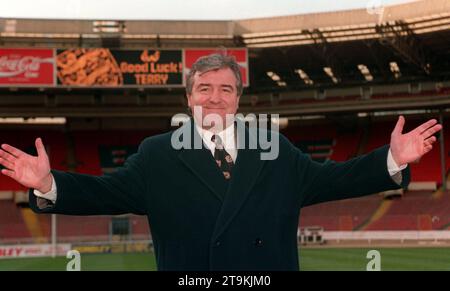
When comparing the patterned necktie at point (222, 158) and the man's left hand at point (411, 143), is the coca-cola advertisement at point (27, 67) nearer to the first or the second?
the patterned necktie at point (222, 158)

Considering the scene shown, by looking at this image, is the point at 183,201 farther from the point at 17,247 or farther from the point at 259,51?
the point at 259,51

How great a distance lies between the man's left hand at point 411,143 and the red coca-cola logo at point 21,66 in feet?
120

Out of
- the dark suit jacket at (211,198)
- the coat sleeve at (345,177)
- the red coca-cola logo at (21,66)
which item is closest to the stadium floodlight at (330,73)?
the red coca-cola logo at (21,66)

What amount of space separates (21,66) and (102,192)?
120 ft

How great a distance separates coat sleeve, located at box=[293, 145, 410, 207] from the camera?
10.8 feet

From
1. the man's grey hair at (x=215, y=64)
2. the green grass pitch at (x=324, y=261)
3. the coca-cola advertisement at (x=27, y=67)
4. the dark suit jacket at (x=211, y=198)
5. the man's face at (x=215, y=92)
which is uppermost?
the coca-cola advertisement at (x=27, y=67)

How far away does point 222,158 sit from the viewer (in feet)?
10.4

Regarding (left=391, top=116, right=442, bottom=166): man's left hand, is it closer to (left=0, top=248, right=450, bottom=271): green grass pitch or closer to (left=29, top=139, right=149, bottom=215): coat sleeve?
(left=29, top=139, right=149, bottom=215): coat sleeve

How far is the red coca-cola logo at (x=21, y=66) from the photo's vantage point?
37.4 metres

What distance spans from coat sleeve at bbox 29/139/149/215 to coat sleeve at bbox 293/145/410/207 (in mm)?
826

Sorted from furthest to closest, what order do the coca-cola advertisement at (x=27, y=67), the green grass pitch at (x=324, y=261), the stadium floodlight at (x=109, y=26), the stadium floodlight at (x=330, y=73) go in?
the stadium floodlight at (x=330, y=73)
the stadium floodlight at (x=109, y=26)
the coca-cola advertisement at (x=27, y=67)
the green grass pitch at (x=324, y=261)

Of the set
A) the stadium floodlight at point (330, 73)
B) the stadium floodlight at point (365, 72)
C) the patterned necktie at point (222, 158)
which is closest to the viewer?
the patterned necktie at point (222, 158)

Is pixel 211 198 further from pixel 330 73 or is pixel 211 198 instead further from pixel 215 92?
pixel 330 73
